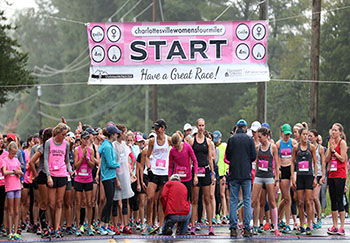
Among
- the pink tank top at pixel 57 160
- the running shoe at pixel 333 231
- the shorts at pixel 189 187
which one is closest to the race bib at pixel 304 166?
the running shoe at pixel 333 231

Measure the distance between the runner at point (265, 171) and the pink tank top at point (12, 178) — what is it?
186 inches

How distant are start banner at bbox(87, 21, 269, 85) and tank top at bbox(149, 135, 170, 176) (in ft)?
13.9

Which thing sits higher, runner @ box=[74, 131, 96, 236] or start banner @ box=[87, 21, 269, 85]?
start banner @ box=[87, 21, 269, 85]

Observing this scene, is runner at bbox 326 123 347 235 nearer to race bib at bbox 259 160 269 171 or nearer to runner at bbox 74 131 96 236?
race bib at bbox 259 160 269 171

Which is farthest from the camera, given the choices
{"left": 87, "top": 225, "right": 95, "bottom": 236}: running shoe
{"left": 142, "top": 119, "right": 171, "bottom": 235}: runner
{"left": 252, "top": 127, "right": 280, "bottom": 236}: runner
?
{"left": 142, "top": 119, "right": 171, "bottom": 235}: runner

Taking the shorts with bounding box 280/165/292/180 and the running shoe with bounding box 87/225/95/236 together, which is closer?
the running shoe with bounding box 87/225/95/236

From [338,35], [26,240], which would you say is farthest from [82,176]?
[338,35]

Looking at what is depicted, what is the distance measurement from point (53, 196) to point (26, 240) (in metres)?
0.98

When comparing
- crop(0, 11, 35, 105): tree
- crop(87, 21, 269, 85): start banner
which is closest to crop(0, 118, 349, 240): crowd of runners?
crop(87, 21, 269, 85): start banner

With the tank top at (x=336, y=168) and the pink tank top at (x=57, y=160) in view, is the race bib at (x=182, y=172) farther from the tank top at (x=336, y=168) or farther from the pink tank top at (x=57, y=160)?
the tank top at (x=336, y=168)

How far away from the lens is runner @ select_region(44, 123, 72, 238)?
14.0m

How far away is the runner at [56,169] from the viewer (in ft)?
45.8

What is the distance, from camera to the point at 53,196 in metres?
14.0

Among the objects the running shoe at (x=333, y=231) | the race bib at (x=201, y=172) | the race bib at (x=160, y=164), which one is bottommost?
the running shoe at (x=333, y=231)
